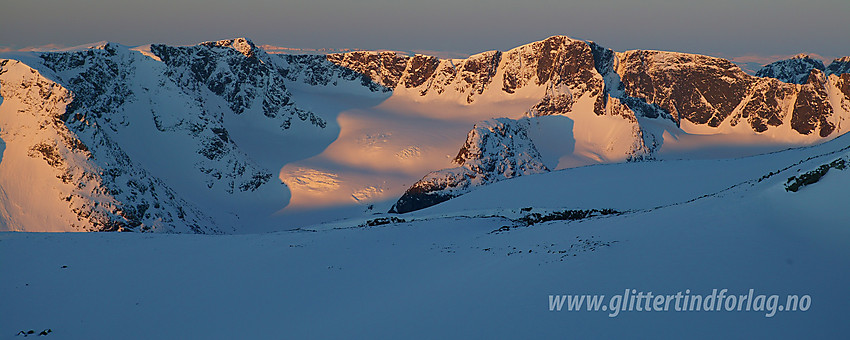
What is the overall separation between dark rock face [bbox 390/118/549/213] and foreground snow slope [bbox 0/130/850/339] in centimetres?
7453

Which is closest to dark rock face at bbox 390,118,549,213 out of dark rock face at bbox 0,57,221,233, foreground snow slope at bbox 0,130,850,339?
dark rock face at bbox 0,57,221,233

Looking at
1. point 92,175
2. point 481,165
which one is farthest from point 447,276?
point 481,165

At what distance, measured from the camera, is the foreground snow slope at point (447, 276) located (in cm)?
1365

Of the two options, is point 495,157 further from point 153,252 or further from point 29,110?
point 153,252

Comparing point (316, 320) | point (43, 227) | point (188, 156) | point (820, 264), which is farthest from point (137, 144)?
point (820, 264)

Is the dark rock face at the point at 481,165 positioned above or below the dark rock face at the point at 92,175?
above

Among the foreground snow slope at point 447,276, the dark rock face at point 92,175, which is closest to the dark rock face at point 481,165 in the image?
the dark rock face at point 92,175

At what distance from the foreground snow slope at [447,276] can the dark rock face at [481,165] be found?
74535 millimetres

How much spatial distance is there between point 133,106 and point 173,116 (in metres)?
11.3

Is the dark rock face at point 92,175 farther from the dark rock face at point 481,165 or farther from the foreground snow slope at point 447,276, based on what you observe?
the foreground snow slope at point 447,276

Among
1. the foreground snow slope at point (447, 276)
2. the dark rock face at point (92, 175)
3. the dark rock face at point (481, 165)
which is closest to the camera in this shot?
the foreground snow slope at point (447, 276)

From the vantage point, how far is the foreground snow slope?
44.8 ft

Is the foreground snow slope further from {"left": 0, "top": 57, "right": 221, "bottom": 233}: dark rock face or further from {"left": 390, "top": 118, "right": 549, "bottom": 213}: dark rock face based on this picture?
{"left": 0, "top": 57, "right": 221, "bottom": 233}: dark rock face

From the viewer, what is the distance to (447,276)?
69.3ft
